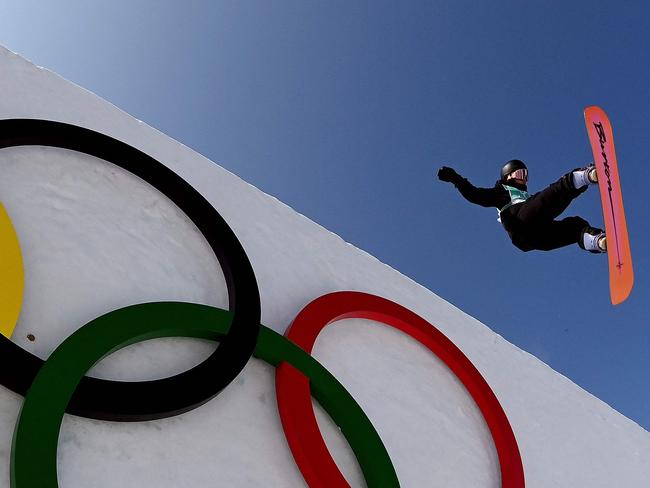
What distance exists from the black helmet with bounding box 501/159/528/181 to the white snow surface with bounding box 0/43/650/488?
5.00 ft

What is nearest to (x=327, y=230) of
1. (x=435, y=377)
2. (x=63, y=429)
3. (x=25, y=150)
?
(x=435, y=377)

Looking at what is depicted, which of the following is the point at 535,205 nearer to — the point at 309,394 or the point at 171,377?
the point at 309,394

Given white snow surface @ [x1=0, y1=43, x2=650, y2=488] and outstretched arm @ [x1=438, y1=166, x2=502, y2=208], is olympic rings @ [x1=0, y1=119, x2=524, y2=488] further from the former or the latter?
outstretched arm @ [x1=438, y1=166, x2=502, y2=208]

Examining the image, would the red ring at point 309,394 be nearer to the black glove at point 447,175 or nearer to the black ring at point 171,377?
the black ring at point 171,377

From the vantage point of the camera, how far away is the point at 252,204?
3.70 meters

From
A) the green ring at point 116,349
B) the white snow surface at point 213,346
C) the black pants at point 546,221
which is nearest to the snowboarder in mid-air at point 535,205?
the black pants at point 546,221

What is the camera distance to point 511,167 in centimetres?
548

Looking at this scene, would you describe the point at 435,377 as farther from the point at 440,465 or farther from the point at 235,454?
the point at 235,454

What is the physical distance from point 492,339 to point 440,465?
1.36m

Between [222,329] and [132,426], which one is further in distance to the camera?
[222,329]

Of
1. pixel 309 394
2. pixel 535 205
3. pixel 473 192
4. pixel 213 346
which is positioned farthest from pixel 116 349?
pixel 473 192

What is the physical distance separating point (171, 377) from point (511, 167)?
3.81 metres

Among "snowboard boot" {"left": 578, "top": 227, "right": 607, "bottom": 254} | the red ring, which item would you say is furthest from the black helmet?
the red ring

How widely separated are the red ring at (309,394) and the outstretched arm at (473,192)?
1747 mm
